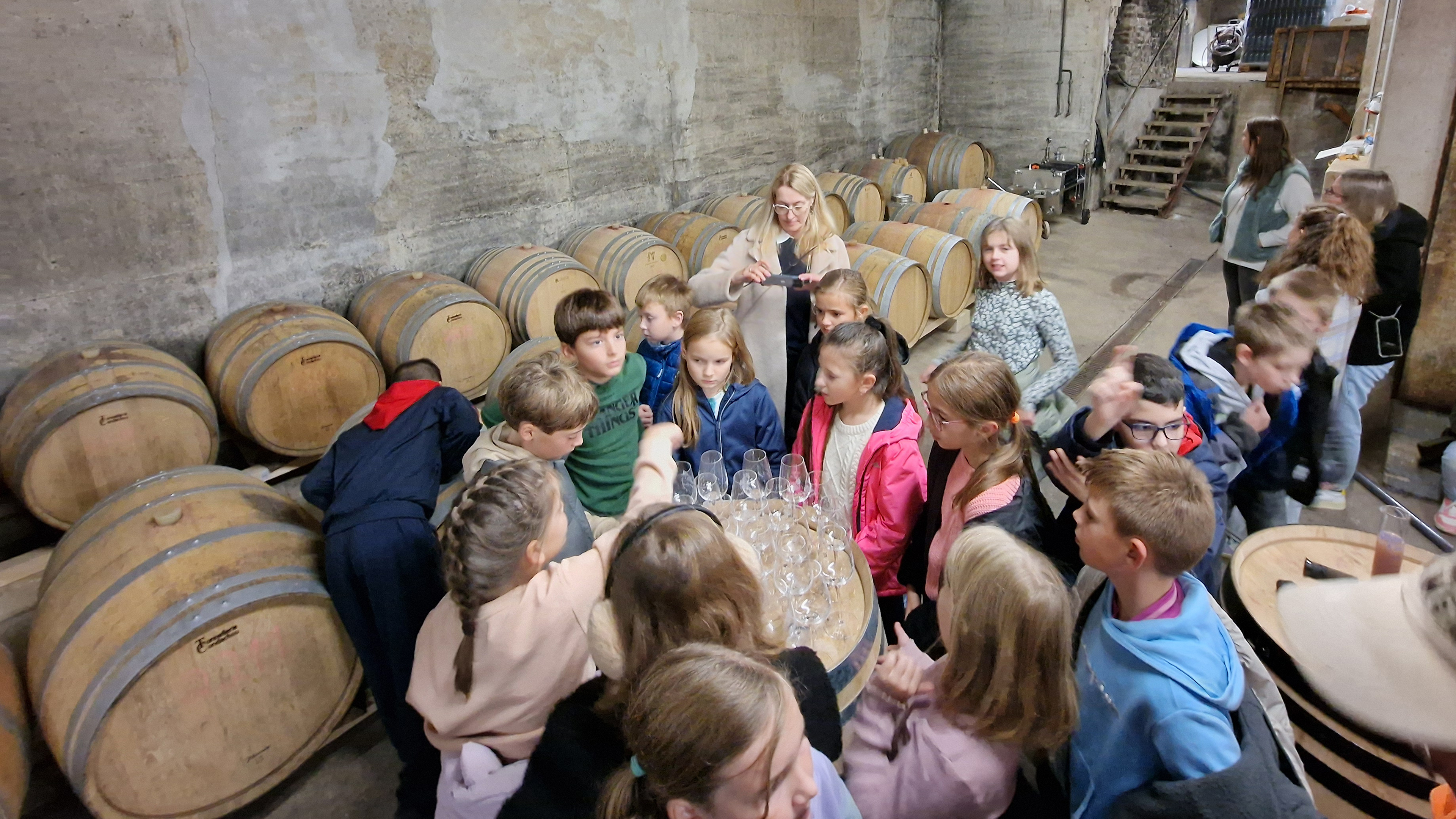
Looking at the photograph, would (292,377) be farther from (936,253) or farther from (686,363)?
(936,253)

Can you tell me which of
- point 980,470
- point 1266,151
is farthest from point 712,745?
point 1266,151

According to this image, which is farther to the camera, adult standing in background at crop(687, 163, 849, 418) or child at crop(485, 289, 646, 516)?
adult standing in background at crop(687, 163, 849, 418)

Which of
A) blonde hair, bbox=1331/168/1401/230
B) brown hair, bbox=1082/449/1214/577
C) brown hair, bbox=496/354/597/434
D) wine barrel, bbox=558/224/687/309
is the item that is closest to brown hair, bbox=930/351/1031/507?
brown hair, bbox=1082/449/1214/577

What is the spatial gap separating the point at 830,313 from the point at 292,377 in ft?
8.47

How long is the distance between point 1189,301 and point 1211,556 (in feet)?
18.6

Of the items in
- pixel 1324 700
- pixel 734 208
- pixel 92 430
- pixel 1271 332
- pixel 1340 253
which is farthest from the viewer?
pixel 734 208

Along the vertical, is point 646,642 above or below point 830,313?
below

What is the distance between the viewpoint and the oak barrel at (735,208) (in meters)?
6.31

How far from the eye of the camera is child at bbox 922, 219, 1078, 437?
322 cm

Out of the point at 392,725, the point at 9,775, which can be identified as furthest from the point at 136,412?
the point at 392,725

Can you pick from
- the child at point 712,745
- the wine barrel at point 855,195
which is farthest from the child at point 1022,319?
the wine barrel at point 855,195

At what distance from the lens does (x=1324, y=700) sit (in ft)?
5.93

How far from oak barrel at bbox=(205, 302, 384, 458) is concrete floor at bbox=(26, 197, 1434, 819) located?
151 cm

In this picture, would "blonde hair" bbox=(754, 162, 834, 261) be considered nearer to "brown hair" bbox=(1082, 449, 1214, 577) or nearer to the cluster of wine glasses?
the cluster of wine glasses
